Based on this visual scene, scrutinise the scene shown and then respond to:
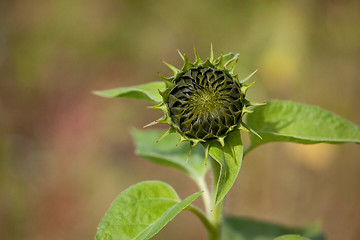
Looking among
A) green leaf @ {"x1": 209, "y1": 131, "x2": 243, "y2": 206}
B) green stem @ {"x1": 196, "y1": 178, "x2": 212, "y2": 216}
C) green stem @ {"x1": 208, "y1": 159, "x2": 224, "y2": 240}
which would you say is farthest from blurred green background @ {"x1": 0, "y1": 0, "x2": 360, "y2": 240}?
green leaf @ {"x1": 209, "y1": 131, "x2": 243, "y2": 206}

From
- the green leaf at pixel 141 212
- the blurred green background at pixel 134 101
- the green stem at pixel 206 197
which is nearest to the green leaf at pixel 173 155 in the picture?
the green stem at pixel 206 197

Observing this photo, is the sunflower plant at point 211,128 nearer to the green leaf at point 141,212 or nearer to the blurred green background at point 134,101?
the green leaf at point 141,212

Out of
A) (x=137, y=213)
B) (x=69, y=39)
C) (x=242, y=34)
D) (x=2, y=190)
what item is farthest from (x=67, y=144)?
(x=137, y=213)

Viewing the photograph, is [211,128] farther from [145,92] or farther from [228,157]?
[145,92]

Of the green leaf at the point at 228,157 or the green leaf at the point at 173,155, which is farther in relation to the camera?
the green leaf at the point at 173,155

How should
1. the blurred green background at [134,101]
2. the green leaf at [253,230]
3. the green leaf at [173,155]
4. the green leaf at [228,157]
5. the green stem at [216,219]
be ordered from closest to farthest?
the green leaf at [228,157], the green stem at [216,219], the green leaf at [173,155], the green leaf at [253,230], the blurred green background at [134,101]

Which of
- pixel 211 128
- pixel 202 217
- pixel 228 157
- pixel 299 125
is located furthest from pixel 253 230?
pixel 211 128

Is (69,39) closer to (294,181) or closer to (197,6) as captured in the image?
(197,6)
